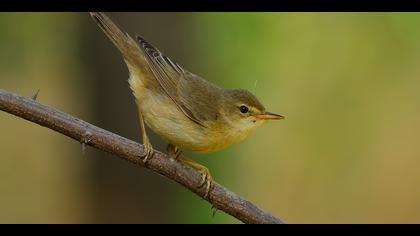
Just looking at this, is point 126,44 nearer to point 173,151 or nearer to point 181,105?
point 181,105

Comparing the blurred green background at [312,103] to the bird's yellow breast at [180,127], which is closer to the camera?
the bird's yellow breast at [180,127]

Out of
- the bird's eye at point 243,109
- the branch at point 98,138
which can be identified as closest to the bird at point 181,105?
the bird's eye at point 243,109

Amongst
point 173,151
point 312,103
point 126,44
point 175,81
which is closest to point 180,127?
point 173,151

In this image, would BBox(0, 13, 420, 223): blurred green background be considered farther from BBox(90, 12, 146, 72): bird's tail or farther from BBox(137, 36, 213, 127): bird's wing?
BBox(90, 12, 146, 72): bird's tail

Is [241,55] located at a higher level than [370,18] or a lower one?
Answer: lower

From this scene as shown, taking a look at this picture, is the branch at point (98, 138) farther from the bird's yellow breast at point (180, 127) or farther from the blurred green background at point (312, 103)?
the blurred green background at point (312, 103)

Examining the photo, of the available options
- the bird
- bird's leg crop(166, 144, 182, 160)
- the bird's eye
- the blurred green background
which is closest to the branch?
bird's leg crop(166, 144, 182, 160)
